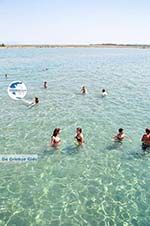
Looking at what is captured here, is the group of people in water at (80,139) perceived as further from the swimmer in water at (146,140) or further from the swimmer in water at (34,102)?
the swimmer in water at (34,102)

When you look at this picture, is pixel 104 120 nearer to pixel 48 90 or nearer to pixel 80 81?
pixel 48 90

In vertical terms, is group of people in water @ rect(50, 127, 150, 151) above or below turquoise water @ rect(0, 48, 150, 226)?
above

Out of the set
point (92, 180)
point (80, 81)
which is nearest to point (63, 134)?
point (92, 180)

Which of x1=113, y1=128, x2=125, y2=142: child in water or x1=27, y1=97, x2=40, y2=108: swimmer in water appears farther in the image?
x1=27, y1=97, x2=40, y2=108: swimmer in water

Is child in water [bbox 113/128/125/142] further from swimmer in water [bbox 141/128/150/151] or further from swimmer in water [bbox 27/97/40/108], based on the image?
swimmer in water [bbox 27/97/40/108]

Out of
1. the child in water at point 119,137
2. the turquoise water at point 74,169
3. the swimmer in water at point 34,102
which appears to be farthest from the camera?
the swimmer in water at point 34,102

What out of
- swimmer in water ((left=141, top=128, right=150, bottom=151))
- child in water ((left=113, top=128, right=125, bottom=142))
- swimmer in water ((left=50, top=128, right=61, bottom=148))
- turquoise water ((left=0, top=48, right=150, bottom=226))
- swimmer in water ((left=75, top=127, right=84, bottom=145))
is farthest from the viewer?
child in water ((left=113, top=128, right=125, bottom=142))

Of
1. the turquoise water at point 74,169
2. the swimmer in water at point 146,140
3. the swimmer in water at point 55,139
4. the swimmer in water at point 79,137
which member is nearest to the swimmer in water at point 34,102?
the turquoise water at point 74,169

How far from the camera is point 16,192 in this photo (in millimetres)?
12055

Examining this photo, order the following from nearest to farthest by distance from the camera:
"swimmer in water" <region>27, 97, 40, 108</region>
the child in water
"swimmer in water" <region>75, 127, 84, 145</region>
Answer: "swimmer in water" <region>75, 127, 84, 145</region> → the child in water → "swimmer in water" <region>27, 97, 40, 108</region>

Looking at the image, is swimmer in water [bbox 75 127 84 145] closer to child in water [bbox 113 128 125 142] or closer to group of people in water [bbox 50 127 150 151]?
group of people in water [bbox 50 127 150 151]

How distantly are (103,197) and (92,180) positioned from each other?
144 centimetres

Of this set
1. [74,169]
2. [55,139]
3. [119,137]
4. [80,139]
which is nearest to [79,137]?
[80,139]

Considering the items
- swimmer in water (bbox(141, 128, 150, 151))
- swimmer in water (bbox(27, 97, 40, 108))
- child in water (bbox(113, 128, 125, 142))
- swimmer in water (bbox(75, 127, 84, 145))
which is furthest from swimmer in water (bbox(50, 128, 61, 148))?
swimmer in water (bbox(27, 97, 40, 108))
